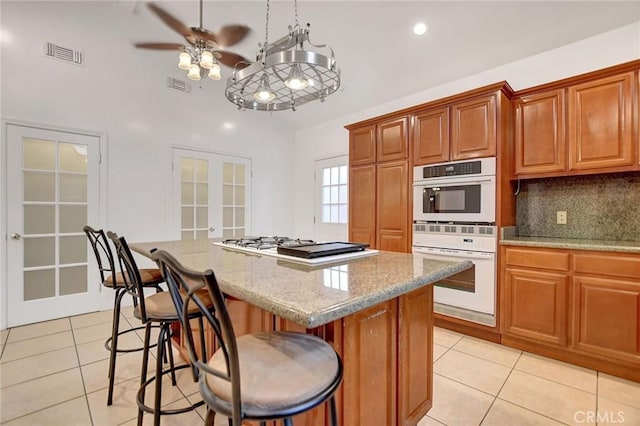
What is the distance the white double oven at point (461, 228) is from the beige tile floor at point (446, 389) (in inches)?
15.1

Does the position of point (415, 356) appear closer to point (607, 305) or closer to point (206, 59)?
point (607, 305)

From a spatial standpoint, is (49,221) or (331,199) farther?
(331,199)

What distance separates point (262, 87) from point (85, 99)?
110 inches

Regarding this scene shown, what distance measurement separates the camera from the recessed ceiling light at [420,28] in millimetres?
2854

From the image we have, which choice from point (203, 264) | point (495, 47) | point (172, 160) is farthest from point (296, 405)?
point (172, 160)

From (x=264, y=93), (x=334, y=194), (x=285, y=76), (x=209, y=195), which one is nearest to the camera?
(x=285, y=76)

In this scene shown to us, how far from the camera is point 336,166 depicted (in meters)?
4.70

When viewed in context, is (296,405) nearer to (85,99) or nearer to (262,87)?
(262,87)

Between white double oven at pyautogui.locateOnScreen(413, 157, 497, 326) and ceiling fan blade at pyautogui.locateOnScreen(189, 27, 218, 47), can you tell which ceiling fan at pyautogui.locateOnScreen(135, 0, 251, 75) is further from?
white double oven at pyautogui.locateOnScreen(413, 157, 497, 326)

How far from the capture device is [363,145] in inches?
142

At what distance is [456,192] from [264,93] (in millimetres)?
1936

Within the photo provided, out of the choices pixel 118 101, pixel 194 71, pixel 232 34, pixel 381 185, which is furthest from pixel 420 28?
pixel 118 101

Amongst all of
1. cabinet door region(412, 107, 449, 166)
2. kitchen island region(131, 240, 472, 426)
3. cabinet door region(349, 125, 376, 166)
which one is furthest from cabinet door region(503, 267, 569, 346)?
cabinet door region(349, 125, 376, 166)

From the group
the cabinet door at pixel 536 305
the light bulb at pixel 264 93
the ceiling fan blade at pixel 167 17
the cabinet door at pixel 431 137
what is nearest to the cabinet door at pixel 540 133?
the cabinet door at pixel 431 137
